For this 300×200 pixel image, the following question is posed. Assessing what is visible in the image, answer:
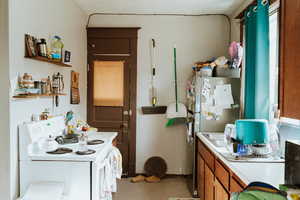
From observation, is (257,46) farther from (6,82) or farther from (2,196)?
(2,196)

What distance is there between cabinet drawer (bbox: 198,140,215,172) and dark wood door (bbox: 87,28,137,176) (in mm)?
1256

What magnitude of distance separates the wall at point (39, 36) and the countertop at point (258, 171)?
68.4 inches

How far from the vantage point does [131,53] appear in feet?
13.2

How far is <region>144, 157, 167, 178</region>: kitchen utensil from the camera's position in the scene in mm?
4023

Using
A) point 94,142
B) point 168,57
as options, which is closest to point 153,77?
point 168,57

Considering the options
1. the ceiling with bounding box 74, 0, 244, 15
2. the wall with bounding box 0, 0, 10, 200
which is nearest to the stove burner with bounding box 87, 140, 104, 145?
the wall with bounding box 0, 0, 10, 200

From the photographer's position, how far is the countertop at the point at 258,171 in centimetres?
159

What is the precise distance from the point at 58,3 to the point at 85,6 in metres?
0.81

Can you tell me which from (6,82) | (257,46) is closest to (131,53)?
(257,46)

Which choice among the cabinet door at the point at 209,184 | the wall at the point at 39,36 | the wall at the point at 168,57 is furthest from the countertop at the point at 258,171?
the wall at the point at 168,57

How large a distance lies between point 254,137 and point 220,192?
0.56 meters

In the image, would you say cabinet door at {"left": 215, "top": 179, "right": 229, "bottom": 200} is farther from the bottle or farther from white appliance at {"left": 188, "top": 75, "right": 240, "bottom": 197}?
the bottle

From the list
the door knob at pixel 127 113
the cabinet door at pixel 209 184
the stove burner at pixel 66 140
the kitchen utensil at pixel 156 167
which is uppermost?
the door knob at pixel 127 113

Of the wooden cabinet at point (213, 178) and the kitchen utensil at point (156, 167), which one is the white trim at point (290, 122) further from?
the kitchen utensil at point (156, 167)
